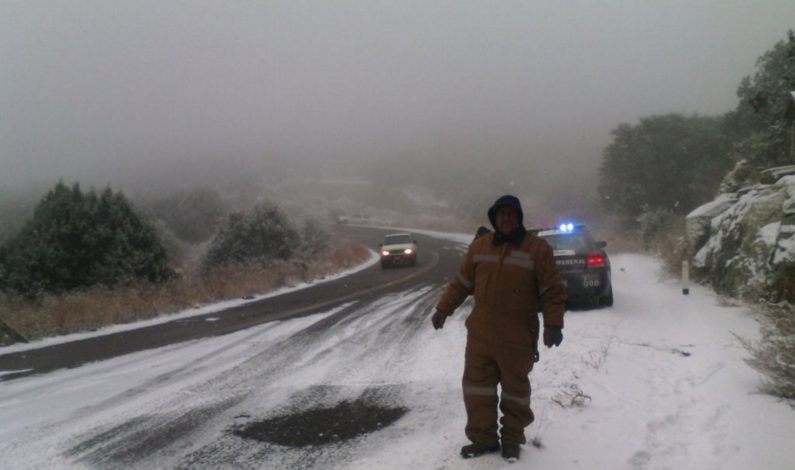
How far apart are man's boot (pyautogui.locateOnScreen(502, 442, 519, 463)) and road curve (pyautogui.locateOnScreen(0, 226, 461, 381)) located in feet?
22.7

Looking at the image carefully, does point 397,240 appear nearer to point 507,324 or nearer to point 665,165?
point 665,165

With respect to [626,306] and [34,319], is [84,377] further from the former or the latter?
[626,306]

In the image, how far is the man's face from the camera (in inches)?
170

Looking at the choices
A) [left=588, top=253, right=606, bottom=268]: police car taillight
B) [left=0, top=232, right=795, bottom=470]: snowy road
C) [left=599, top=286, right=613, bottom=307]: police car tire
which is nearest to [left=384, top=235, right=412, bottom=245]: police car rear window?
[left=599, top=286, right=613, bottom=307]: police car tire

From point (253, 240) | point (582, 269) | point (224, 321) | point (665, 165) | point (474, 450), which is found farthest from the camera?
point (665, 165)

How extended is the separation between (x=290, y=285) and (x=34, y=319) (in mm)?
9230

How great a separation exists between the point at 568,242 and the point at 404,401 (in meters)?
6.41

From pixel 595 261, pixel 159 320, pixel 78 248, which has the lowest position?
pixel 159 320

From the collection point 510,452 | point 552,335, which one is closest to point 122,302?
point 510,452

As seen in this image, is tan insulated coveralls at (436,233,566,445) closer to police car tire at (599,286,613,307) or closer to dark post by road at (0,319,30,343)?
police car tire at (599,286,613,307)

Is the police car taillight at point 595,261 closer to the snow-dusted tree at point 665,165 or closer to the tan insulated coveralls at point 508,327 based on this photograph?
the tan insulated coveralls at point 508,327

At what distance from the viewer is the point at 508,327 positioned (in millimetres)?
4203

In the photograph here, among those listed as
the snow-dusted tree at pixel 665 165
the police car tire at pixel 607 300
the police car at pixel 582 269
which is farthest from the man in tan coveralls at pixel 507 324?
the snow-dusted tree at pixel 665 165

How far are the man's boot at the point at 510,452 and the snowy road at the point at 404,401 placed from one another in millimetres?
80
